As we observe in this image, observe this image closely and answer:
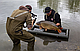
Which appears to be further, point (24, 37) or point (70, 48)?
point (70, 48)

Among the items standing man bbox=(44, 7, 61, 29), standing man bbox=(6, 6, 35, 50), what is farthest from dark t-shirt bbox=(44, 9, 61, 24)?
standing man bbox=(6, 6, 35, 50)

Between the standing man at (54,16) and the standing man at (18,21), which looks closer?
the standing man at (18,21)

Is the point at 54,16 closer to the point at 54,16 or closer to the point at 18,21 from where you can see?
the point at 54,16

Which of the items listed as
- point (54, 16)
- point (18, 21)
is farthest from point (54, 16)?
point (18, 21)

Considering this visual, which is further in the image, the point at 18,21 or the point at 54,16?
the point at 54,16

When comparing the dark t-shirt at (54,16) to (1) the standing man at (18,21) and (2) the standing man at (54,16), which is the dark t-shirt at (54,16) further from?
(1) the standing man at (18,21)

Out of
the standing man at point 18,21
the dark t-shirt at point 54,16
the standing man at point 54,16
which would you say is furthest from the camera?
the dark t-shirt at point 54,16

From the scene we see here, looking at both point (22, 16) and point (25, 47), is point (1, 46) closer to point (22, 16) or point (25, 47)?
point (25, 47)

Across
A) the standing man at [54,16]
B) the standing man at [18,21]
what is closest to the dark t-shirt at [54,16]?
the standing man at [54,16]

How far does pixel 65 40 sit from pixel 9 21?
10.6ft

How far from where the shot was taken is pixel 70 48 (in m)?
5.11

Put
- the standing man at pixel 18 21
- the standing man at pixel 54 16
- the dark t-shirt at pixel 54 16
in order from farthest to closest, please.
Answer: the dark t-shirt at pixel 54 16 → the standing man at pixel 54 16 → the standing man at pixel 18 21

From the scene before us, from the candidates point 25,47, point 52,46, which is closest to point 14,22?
point 25,47

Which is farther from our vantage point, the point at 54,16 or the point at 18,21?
the point at 54,16
